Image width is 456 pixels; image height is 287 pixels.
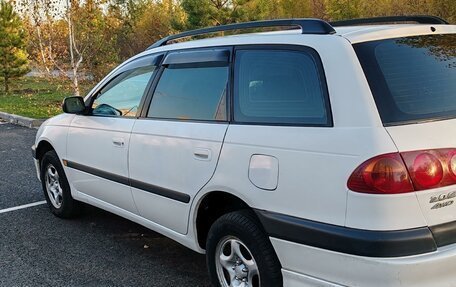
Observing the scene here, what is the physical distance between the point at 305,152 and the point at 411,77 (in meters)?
0.68

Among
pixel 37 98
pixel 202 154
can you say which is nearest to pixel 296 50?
pixel 202 154

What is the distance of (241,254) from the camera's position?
299 cm

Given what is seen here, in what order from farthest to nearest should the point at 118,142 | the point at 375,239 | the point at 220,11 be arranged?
1. the point at 220,11
2. the point at 118,142
3. the point at 375,239

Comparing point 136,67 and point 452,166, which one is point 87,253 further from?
point 452,166

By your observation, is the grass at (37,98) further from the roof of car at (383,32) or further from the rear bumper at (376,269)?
the rear bumper at (376,269)

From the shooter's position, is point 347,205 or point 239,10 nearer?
point 347,205

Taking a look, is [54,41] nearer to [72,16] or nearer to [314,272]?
[72,16]

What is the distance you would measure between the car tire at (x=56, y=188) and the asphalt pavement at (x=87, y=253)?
109 mm

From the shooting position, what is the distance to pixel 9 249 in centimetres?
434

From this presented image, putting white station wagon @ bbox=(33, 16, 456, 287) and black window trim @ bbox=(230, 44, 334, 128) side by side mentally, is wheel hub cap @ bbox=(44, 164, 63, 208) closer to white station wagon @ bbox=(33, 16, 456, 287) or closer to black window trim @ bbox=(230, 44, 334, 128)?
white station wagon @ bbox=(33, 16, 456, 287)

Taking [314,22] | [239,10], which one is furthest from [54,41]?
[314,22]

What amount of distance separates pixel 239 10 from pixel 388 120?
1574 centimetres

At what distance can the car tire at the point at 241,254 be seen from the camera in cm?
279

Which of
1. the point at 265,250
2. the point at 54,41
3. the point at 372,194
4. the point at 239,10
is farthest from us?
the point at 239,10
